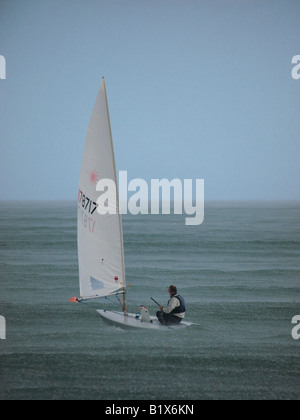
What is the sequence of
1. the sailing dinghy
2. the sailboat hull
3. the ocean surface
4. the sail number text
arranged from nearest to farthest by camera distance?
the ocean surface → the sailboat hull → the sailing dinghy → the sail number text

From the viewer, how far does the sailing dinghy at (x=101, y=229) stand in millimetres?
8312

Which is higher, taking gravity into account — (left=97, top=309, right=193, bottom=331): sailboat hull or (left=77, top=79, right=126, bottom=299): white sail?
(left=77, top=79, right=126, bottom=299): white sail

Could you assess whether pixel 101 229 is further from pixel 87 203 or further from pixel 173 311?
pixel 173 311

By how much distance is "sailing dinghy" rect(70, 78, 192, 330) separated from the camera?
8312mm

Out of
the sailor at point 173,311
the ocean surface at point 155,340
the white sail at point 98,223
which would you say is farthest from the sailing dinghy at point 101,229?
the ocean surface at point 155,340

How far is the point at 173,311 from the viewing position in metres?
7.92

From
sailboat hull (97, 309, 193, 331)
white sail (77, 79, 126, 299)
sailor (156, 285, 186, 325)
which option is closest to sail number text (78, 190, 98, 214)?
white sail (77, 79, 126, 299)

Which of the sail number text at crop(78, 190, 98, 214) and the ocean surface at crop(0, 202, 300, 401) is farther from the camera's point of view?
the sail number text at crop(78, 190, 98, 214)

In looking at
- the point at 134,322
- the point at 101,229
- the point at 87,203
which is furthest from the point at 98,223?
the point at 134,322

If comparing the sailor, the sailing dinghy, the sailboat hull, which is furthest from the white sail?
the sailor

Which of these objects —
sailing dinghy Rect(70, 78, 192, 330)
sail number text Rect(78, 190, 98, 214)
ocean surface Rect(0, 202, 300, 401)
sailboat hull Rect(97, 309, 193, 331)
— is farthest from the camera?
sail number text Rect(78, 190, 98, 214)

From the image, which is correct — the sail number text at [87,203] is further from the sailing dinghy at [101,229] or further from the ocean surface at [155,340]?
the ocean surface at [155,340]

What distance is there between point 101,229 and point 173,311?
2108mm

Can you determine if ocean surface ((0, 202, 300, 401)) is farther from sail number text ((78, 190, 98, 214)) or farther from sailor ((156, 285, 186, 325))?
sail number text ((78, 190, 98, 214))
